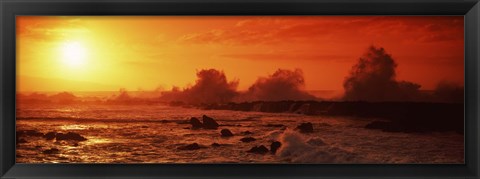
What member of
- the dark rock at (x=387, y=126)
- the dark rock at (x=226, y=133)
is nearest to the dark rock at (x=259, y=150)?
the dark rock at (x=226, y=133)

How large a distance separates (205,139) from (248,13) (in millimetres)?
731

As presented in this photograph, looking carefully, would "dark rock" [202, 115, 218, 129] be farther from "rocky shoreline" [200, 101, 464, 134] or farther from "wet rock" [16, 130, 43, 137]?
"wet rock" [16, 130, 43, 137]

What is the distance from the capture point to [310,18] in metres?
3.06

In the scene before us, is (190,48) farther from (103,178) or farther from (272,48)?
(103,178)

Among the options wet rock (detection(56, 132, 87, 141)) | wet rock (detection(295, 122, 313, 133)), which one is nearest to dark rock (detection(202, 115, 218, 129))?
wet rock (detection(295, 122, 313, 133))

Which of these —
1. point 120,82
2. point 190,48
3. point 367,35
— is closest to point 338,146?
point 367,35

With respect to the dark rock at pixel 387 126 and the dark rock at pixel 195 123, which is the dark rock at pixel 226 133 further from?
the dark rock at pixel 387 126

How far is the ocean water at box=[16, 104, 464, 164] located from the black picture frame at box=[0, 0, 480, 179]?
40mm

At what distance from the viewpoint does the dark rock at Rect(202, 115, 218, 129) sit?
308 centimetres

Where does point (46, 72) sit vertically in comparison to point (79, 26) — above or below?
below

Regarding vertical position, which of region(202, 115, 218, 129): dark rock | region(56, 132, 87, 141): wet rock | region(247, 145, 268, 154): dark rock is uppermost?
region(202, 115, 218, 129): dark rock

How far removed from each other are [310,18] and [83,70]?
129cm

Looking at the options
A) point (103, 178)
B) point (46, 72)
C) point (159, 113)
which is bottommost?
point (103, 178)

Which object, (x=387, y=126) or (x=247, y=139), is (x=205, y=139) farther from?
(x=387, y=126)
